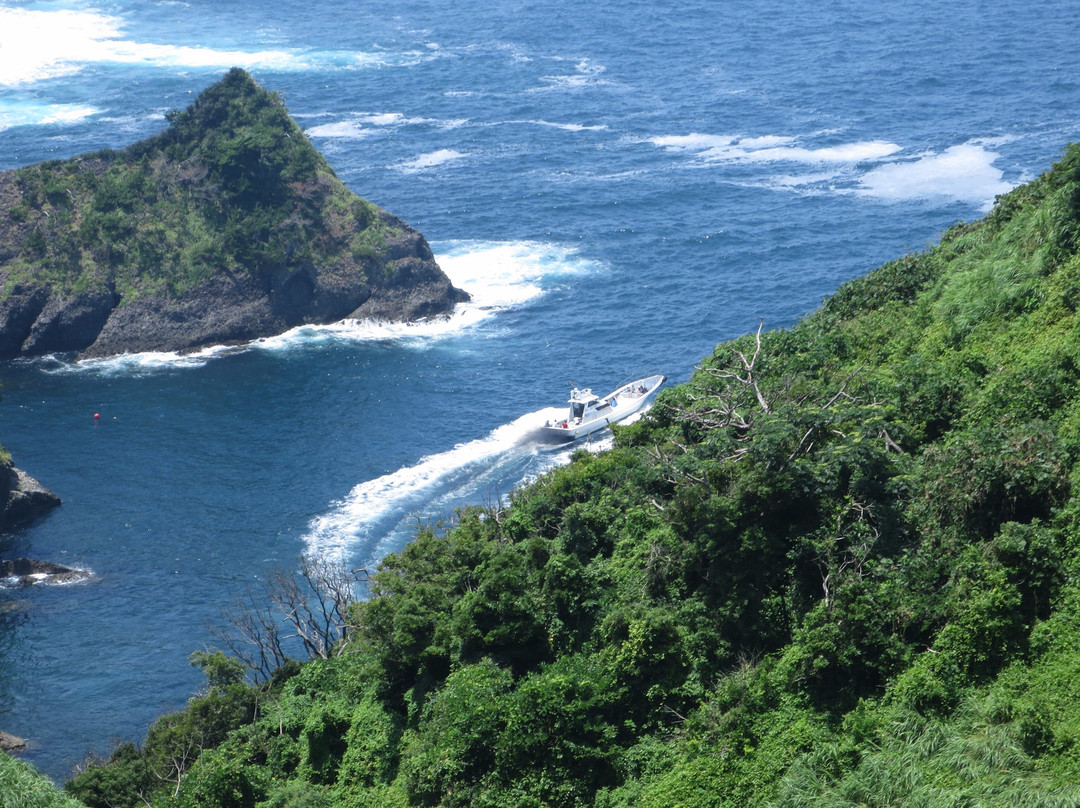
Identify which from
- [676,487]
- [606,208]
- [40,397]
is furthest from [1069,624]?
[606,208]

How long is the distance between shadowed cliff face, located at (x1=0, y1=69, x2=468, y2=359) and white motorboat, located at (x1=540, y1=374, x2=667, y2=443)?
79.8ft

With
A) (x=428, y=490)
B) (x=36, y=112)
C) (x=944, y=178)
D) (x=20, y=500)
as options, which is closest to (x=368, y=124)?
(x=36, y=112)

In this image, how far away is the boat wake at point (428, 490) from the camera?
252ft

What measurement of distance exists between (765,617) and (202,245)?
81736 millimetres

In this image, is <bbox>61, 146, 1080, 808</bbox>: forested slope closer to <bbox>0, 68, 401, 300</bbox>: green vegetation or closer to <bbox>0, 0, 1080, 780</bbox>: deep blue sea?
<bbox>0, 0, 1080, 780</bbox>: deep blue sea

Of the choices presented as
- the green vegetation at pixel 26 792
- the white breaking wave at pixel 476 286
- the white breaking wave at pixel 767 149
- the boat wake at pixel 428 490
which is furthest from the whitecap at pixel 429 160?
the green vegetation at pixel 26 792

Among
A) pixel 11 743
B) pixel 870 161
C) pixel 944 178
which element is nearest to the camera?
pixel 11 743

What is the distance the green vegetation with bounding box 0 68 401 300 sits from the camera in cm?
10819

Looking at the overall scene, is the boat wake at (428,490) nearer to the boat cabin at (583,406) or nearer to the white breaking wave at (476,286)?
the boat cabin at (583,406)

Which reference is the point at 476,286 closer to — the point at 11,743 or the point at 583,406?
the point at 583,406

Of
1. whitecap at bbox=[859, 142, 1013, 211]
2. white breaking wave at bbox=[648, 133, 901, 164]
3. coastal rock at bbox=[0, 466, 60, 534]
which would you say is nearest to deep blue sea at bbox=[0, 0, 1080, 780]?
whitecap at bbox=[859, 142, 1013, 211]

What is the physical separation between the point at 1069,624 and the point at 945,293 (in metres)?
23.0

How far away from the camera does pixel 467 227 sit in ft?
409

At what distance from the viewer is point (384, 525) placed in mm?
78438
